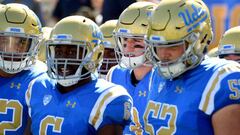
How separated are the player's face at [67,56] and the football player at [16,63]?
0.62 metres

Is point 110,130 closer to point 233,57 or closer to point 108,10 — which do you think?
point 233,57

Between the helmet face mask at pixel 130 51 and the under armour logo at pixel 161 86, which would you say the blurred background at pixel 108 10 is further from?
the under armour logo at pixel 161 86

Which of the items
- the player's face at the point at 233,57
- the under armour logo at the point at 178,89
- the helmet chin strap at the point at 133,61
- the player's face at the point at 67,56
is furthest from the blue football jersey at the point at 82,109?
the player's face at the point at 233,57

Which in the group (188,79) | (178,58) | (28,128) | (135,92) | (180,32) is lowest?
(28,128)

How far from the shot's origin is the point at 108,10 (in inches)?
328

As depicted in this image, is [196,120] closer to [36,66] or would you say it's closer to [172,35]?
[172,35]

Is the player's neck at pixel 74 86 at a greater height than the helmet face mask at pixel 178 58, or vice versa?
the helmet face mask at pixel 178 58

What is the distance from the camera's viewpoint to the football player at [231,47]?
19.4 feet

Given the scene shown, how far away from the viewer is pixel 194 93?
14.3 ft

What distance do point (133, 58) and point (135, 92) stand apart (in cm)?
22

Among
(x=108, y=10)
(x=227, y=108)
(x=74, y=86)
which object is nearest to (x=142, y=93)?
(x=74, y=86)

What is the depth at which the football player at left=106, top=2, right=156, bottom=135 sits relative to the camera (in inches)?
212

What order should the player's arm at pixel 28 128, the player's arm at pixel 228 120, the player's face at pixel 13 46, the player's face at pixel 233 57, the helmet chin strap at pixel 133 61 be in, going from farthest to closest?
the player's face at pixel 233 57 → the helmet chin strap at pixel 133 61 → the player's face at pixel 13 46 → the player's arm at pixel 28 128 → the player's arm at pixel 228 120

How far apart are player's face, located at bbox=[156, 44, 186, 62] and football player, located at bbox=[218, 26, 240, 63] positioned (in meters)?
1.51
